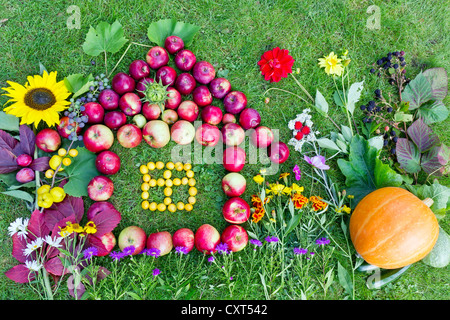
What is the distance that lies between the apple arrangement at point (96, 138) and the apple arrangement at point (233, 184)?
3.09 ft

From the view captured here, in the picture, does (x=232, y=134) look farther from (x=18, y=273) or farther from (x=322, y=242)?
(x=18, y=273)

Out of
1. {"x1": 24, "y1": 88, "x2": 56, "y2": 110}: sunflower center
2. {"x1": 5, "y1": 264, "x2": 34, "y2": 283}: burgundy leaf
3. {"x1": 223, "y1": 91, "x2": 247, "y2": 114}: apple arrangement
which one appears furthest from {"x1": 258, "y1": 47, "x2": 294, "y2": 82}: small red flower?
{"x1": 5, "y1": 264, "x2": 34, "y2": 283}: burgundy leaf

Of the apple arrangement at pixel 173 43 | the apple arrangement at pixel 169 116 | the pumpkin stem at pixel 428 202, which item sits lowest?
the pumpkin stem at pixel 428 202

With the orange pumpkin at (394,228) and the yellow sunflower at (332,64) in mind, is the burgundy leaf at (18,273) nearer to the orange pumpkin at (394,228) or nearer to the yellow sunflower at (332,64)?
the orange pumpkin at (394,228)

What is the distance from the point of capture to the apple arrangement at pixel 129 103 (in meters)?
2.47

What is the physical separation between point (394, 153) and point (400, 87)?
1.83 feet

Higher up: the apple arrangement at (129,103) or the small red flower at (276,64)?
the small red flower at (276,64)

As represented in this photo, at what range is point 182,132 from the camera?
Result: 2498mm

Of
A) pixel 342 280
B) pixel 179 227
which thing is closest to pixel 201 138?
pixel 179 227

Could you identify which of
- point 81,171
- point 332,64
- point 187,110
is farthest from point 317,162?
point 81,171

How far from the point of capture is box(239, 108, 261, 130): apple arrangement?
2582 millimetres

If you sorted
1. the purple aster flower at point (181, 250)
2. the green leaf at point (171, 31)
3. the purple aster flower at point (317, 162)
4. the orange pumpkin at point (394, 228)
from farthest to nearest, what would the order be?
the green leaf at point (171, 31) < the purple aster flower at point (317, 162) < the purple aster flower at point (181, 250) < the orange pumpkin at point (394, 228)

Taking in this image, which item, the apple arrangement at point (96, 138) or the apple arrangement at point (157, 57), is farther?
the apple arrangement at point (157, 57)

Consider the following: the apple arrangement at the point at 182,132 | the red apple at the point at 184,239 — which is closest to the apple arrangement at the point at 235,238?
the red apple at the point at 184,239
